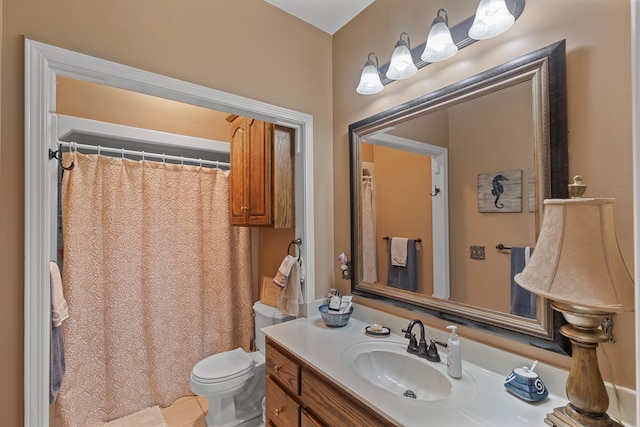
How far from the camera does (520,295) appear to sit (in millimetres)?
1079

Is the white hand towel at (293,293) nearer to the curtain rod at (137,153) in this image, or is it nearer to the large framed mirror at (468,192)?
the large framed mirror at (468,192)

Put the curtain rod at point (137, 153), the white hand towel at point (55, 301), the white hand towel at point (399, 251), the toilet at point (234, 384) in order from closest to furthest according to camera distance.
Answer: the white hand towel at point (55, 301)
the white hand towel at point (399, 251)
the toilet at point (234, 384)
the curtain rod at point (137, 153)

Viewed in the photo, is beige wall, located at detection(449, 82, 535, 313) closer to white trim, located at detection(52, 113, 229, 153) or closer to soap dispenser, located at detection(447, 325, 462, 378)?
soap dispenser, located at detection(447, 325, 462, 378)

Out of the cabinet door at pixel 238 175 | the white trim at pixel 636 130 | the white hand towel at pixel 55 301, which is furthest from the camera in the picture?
the cabinet door at pixel 238 175

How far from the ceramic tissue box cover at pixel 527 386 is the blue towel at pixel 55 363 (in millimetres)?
1740

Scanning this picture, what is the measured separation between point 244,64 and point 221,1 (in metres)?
0.33

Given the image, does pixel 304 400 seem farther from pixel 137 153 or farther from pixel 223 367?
pixel 137 153

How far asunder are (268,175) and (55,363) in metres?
1.41

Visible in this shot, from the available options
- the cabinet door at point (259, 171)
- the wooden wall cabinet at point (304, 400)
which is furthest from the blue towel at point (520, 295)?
the cabinet door at point (259, 171)

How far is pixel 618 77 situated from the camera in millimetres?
869

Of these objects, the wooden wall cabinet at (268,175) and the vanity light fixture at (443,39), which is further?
the wooden wall cabinet at (268,175)

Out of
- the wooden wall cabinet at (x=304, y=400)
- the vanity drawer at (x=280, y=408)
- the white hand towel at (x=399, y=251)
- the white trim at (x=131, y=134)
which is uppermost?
the white trim at (x=131, y=134)

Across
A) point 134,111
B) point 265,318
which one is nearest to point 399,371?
point 265,318

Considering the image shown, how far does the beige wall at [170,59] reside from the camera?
106 cm
